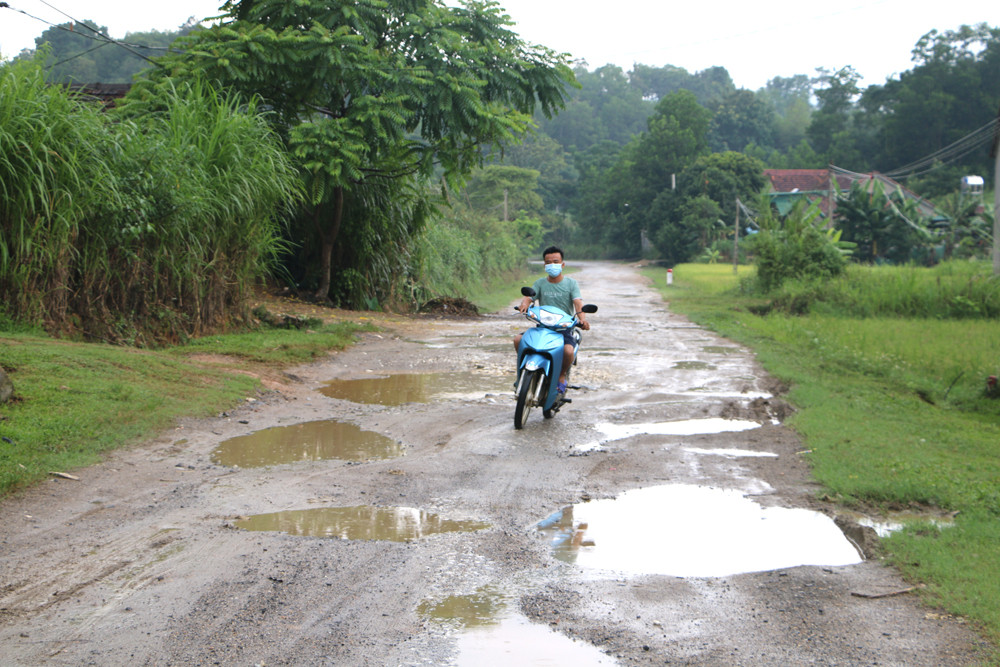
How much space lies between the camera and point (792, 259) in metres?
24.1

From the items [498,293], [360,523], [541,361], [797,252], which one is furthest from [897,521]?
[498,293]

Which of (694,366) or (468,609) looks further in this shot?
(694,366)

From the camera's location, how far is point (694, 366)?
12000mm

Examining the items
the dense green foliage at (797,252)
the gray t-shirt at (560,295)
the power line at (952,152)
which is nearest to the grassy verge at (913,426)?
the gray t-shirt at (560,295)

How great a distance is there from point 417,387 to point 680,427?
328cm

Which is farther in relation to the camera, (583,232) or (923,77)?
(583,232)

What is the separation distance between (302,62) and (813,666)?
14593mm

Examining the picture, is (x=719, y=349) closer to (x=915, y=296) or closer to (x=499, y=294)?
(x=915, y=296)

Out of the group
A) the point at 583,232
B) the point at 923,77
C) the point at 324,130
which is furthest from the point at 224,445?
the point at 583,232

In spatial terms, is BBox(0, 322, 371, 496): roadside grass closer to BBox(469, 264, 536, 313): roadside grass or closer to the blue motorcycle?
the blue motorcycle

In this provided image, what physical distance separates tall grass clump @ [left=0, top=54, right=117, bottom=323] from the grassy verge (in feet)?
24.7

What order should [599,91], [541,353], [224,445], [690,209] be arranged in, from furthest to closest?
[599,91], [690,209], [541,353], [224,445]

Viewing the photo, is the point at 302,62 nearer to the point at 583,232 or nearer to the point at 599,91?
the point at 583,232

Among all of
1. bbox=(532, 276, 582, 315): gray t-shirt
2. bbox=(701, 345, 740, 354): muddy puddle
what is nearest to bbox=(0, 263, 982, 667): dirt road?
bbox=(532, 276, 582, 315): gray t-shirt
